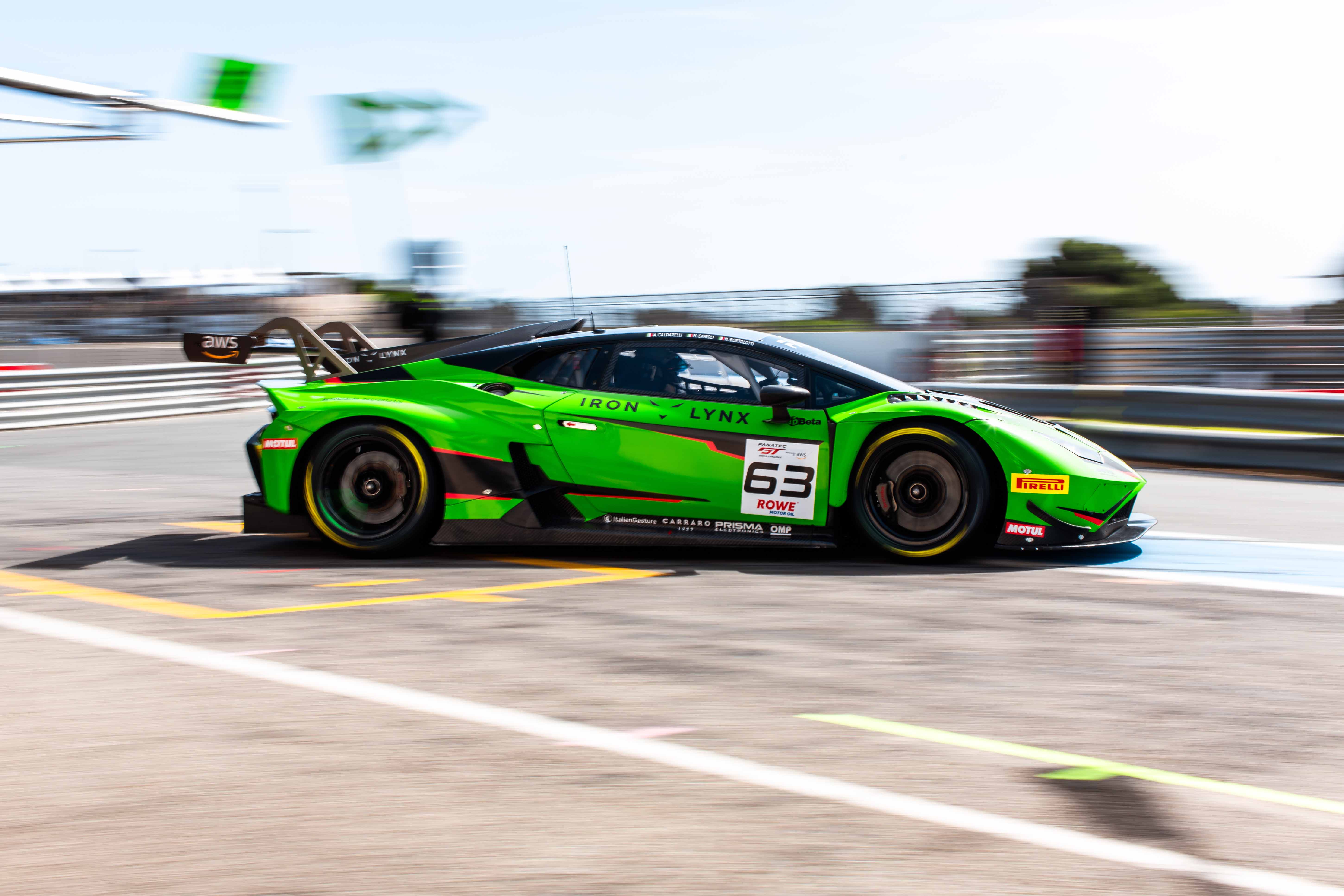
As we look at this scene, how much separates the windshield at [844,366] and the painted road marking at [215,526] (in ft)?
11.0

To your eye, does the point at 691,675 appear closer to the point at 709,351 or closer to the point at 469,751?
the point at 469,751

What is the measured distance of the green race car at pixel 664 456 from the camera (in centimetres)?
576

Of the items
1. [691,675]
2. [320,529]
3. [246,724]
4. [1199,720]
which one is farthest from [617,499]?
[1199,720]

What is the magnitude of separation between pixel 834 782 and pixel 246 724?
171 cm

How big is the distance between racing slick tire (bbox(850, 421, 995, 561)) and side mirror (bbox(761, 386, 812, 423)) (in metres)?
0.41

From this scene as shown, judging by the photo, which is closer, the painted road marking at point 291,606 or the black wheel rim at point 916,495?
the painted road marking at point 291,606

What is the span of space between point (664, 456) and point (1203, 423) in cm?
699

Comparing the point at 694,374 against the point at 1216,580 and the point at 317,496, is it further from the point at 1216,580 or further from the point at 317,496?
the point at 1216,580

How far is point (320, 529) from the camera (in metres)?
6.28

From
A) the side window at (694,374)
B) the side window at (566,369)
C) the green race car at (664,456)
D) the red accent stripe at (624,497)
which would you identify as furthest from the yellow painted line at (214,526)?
the side window at (694,374)

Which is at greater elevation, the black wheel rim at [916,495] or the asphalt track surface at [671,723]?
the black wheel rim at [916,495]

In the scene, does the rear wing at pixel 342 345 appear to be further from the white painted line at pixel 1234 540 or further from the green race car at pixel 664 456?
the white painted line at pixel 1234 540

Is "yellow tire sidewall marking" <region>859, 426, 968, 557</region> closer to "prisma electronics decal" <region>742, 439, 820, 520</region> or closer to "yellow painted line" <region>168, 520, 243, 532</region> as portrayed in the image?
"prisma electronics decal" <region>742, 439, 820, 520</region>

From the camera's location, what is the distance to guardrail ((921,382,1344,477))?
9.79 meters
